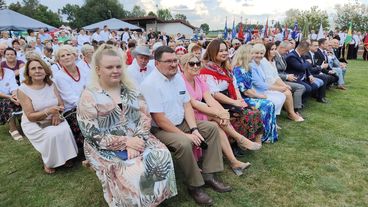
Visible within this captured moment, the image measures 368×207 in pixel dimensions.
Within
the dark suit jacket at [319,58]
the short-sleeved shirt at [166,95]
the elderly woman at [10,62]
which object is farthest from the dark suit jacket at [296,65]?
the elderly woman at [10,62]

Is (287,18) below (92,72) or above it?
above

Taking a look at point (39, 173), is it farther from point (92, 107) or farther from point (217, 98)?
Answer: point (217, 98)

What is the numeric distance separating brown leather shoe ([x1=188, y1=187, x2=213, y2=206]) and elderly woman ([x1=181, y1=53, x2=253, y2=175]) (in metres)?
0.73

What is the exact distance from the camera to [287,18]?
50.2m

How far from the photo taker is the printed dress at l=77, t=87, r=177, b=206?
2449mm

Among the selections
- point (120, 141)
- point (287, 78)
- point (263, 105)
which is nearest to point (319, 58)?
point (287, 78)

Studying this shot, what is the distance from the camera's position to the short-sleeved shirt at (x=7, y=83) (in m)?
5.11

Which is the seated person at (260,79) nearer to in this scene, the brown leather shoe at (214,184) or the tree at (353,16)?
the brown leather shoe at (214,184)

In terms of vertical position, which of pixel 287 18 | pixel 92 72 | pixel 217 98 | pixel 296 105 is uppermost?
pixel 287 18

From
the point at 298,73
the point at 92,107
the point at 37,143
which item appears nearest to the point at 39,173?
the point at 37,143

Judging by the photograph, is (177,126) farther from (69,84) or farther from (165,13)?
(165,13)

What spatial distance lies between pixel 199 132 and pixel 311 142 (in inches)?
90.8

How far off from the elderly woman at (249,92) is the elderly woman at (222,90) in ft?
1.00

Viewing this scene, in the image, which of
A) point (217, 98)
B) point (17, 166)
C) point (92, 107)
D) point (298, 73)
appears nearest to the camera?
point (92, 107)
